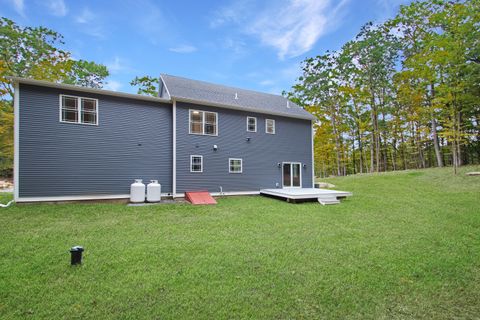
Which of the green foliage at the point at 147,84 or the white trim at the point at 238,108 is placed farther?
the green foliage at the point at 147,84

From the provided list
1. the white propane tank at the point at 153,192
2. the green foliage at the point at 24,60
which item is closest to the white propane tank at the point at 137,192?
the white propane tank at the point at 153,192

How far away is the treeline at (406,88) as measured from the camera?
12.9 m

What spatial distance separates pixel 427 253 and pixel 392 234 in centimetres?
107

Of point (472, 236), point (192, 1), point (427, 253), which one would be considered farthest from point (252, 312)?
point (192, 1)

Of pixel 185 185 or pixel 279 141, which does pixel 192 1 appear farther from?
pixel 185 185

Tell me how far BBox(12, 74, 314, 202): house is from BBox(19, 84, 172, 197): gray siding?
0.03m

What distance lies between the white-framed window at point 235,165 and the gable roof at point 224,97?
2681 millimetres

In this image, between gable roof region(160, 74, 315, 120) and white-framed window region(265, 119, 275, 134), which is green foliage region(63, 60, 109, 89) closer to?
gable roof region(160, 74, 315, 120)

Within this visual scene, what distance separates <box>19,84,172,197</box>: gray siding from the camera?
7.75m

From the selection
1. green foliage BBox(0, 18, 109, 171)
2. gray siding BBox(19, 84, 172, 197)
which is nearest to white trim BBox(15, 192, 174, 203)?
gray siding BBox(19, 84, 172, 197)

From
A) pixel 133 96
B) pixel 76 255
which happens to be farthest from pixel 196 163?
pixel 76 255

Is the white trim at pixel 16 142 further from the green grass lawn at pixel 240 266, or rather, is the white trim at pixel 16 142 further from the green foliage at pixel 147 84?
the green foliage at pixel 147 84

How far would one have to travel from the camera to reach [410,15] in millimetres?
16531

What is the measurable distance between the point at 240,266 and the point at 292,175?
9.61 m
